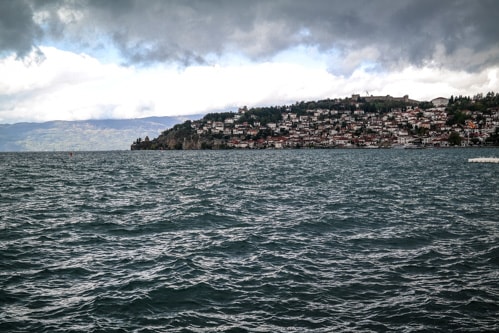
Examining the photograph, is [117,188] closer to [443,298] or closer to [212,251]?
[212,251]

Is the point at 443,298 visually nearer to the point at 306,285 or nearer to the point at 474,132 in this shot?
the point at 306,285

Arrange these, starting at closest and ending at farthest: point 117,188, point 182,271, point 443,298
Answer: point 443,298 → point 182,271 → point 117,188

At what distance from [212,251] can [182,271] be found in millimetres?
2544

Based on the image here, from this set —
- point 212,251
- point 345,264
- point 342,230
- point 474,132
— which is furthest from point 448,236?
point 474,132

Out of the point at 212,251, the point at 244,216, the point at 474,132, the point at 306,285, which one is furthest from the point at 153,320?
the point at 474,132

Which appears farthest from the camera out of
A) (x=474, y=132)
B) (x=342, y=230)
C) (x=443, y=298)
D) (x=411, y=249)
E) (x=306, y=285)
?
(x=474, y=132)

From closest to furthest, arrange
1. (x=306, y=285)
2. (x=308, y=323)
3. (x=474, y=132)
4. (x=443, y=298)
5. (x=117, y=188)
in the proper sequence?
1. (x=308, y=323)
2. (x=443, y=298)
3. (x=306, y=285)
4. (x=117, y=188)
5. (x=474, y=132)

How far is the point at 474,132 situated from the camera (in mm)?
199125

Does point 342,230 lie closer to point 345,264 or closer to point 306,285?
point 345,264

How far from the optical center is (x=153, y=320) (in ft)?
31.2

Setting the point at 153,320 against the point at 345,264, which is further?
the point at 345,264

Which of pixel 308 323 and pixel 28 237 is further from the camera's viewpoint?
pixel 28 237

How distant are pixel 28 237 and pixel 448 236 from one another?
61.2ft

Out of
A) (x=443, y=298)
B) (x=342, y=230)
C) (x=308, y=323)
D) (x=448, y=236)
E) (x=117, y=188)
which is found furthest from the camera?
(x=117, y=188)
